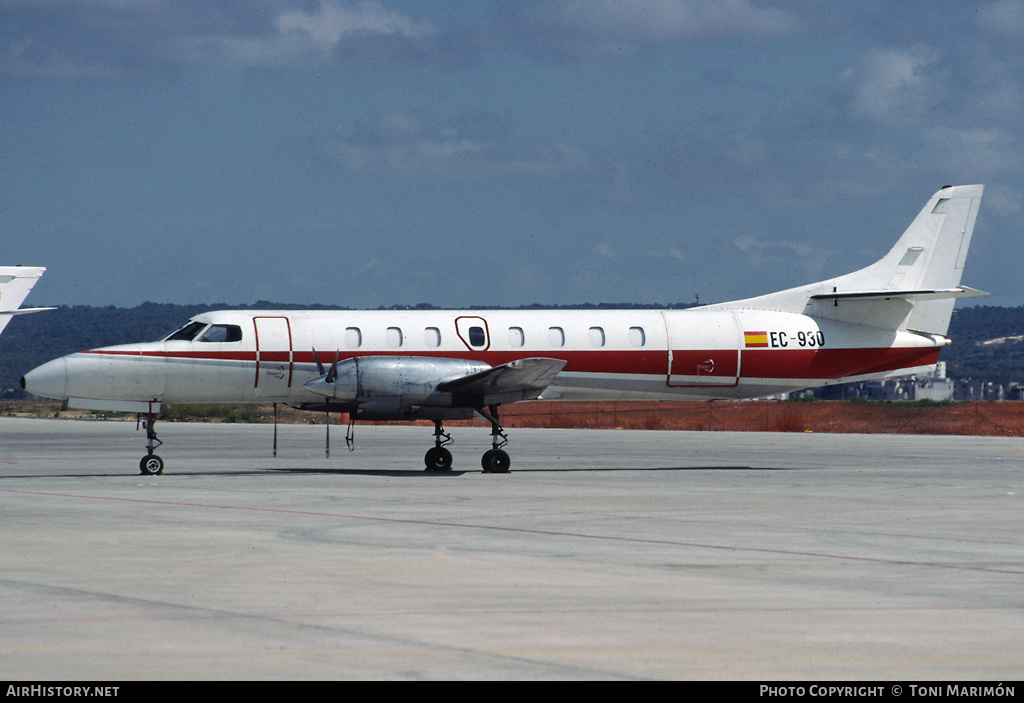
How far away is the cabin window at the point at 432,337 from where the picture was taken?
26.9m

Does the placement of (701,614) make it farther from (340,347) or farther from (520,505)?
(340,347)

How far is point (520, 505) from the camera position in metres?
18.9

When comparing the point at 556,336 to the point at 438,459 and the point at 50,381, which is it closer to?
the point at 438,459

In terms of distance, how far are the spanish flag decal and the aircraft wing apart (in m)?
5.12

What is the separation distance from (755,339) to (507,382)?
6.64 meters

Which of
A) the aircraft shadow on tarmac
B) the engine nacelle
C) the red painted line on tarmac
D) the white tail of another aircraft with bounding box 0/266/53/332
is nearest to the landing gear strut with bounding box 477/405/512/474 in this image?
the aircraft shadow on tarmac

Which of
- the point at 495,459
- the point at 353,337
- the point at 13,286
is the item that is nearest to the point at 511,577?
the point at 495,459

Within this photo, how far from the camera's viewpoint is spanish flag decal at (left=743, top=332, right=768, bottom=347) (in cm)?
2852

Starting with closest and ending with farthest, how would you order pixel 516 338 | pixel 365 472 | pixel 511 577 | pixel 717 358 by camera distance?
pixel 511 577 → pixel 365 472 → pixel 516 338 → pixel 717 358

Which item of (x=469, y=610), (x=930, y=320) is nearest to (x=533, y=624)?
(x=469, y=610)

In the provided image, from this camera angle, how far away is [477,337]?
89.5 feet

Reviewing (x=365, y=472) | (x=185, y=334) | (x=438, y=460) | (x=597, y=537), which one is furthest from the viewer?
(x=438, y=460)

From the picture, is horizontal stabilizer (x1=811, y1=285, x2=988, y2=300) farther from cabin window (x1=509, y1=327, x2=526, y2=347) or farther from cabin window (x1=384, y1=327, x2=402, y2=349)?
cabin window (x1=384, y1=327, x2=402, y2=349)
